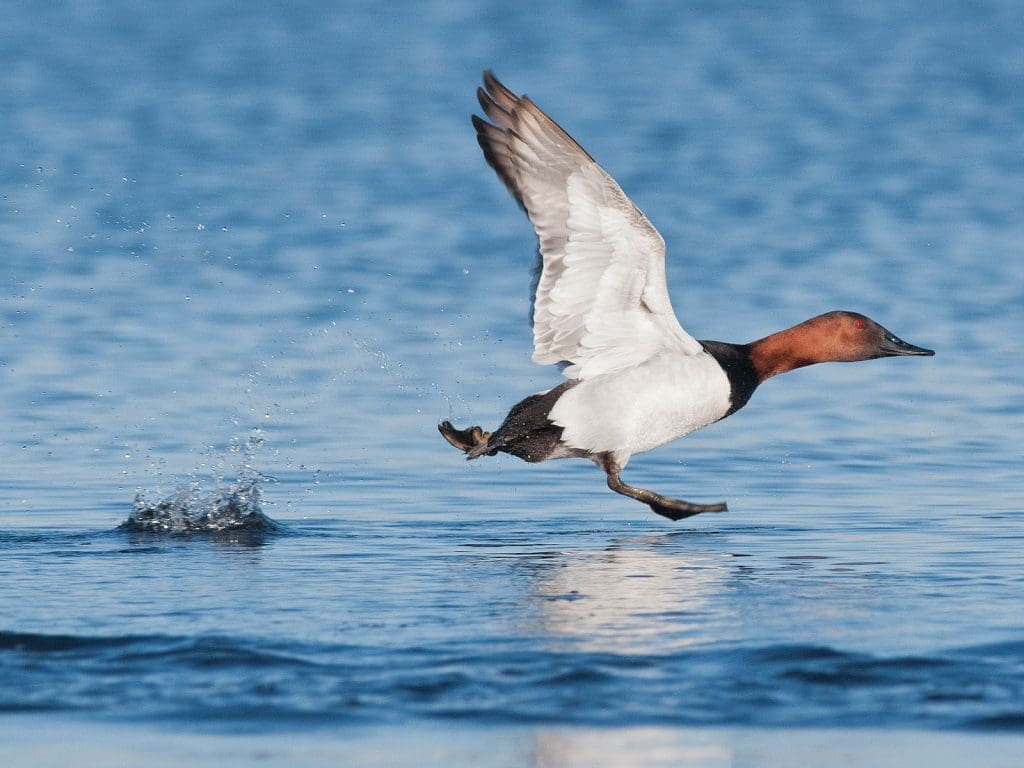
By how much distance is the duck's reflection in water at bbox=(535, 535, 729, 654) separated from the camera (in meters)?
6.59

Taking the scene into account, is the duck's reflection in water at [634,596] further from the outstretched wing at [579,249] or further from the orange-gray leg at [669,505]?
the outstretched wing at [579,249]

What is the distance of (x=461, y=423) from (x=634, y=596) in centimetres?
474

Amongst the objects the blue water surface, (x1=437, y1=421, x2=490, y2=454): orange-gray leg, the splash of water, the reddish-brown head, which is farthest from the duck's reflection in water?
the splash of water

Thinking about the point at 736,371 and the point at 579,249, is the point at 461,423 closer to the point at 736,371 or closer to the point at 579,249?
the point at 736,371

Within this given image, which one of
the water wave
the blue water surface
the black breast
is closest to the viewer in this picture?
the water wave

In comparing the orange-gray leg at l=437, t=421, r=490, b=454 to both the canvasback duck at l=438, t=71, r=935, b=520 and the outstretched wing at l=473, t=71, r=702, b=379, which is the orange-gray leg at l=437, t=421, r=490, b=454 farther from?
the outstretched wing at l=473, t=71, r=702, b=379

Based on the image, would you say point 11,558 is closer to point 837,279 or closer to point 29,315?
point 29,315

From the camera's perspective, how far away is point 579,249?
8.65 meters

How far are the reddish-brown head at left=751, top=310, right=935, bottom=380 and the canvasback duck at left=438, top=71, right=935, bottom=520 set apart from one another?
0.61ft

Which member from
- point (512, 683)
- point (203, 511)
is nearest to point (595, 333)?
point (203, 511)

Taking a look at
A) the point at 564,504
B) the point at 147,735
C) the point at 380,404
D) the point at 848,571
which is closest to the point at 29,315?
the point at 380,404

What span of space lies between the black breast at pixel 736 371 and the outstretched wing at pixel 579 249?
7.8 inches

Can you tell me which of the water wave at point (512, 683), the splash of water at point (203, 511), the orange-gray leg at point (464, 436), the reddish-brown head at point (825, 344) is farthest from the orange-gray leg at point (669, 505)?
the water wave at point (512, 683)

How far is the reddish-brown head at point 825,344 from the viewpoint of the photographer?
9.96 metres
